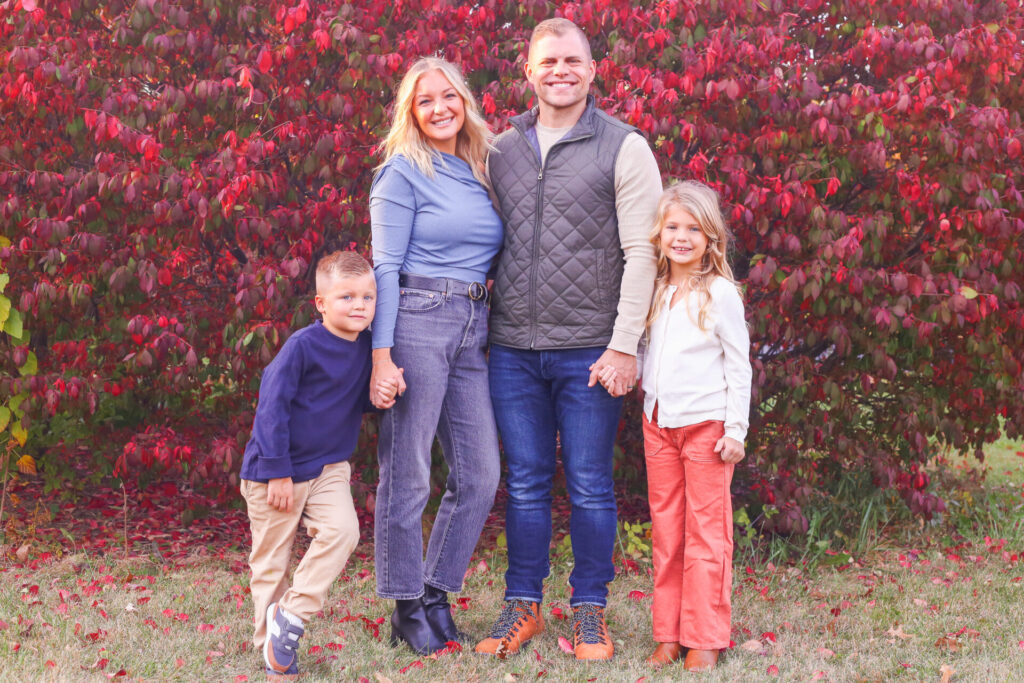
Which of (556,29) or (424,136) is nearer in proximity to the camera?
(556,29)

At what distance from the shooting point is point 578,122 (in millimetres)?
3430

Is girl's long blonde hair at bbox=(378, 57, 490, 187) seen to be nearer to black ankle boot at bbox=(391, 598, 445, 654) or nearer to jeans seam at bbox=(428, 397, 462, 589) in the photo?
jeans seam at bbox=(428, 397, 462, 589)

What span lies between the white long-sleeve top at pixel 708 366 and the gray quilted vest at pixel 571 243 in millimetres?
245

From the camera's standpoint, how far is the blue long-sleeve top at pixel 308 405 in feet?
10.7

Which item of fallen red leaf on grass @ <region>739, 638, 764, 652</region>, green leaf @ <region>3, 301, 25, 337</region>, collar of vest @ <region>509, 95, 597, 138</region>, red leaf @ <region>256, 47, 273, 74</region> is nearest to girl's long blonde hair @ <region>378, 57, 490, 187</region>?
collar of vest @ <region>509, 95, 597, 138</region>

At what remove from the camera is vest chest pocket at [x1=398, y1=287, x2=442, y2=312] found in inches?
133

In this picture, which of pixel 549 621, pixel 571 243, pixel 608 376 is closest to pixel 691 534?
pixel 608 376

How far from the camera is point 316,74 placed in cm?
461

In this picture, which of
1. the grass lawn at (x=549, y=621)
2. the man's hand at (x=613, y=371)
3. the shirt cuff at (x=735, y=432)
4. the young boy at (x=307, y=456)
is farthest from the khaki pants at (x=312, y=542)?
the shirt cuff at (x=735, y=432)

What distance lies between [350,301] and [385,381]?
295 millimetres

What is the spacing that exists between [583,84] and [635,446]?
240cm

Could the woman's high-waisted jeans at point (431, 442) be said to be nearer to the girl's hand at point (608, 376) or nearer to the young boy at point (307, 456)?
the young boy at point (307, 456)

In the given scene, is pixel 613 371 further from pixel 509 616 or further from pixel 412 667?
pixel 412 667

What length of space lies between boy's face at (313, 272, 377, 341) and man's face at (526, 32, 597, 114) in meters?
0.88
